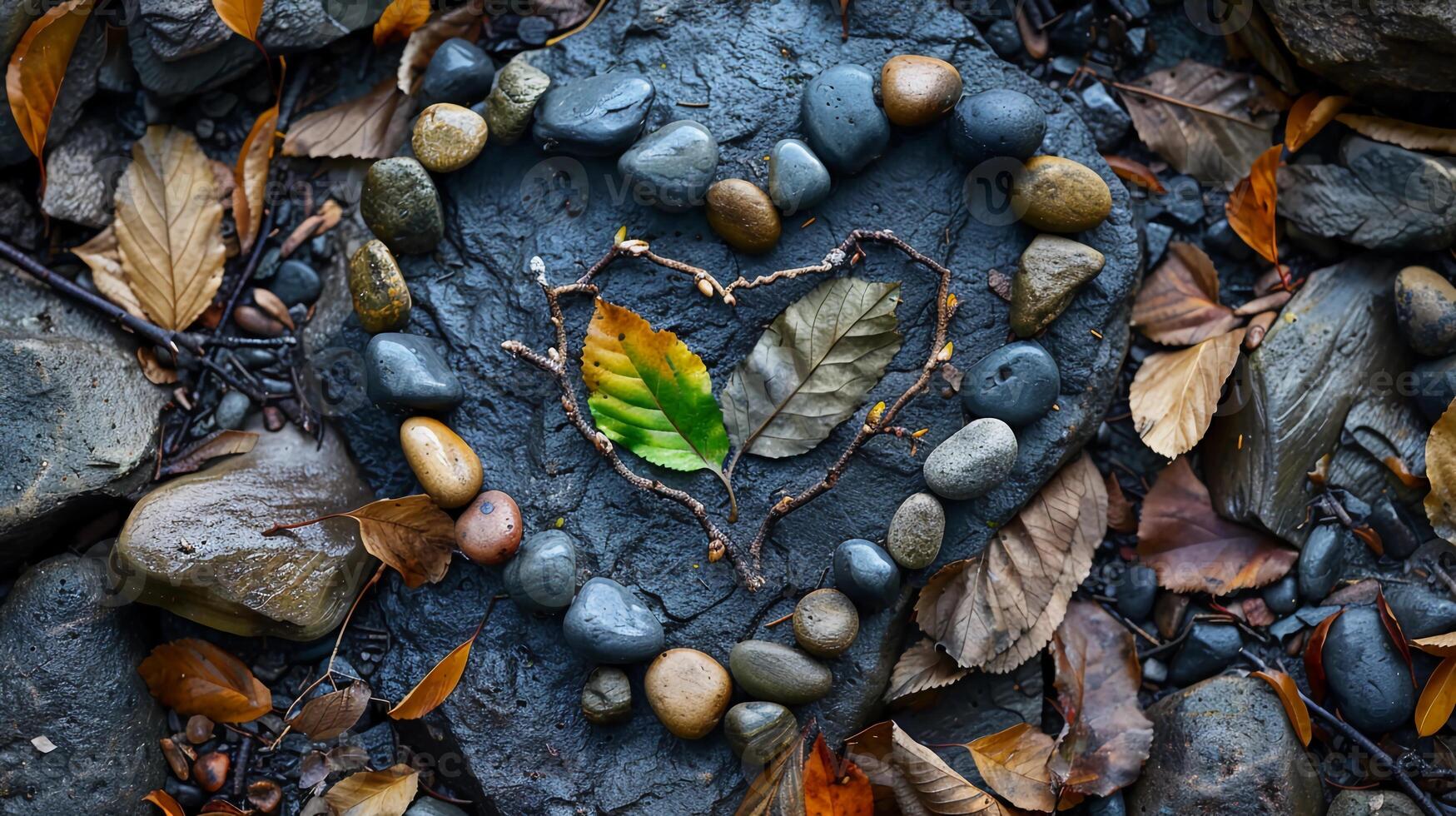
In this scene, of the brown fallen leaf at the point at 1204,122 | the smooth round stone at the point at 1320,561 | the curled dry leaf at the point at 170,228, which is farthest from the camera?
the brown fallen leaf at the point at 1204,122

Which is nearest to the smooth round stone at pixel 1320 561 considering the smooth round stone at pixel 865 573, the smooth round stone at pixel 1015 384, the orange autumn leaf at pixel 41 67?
the smooth round stone at pixel 1015 384

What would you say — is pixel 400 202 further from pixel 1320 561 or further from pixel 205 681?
pixel 1320 561

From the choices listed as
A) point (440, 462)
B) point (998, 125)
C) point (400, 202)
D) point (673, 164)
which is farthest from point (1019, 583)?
point (400, 202)

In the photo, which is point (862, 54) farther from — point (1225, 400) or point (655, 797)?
point (655, 797)

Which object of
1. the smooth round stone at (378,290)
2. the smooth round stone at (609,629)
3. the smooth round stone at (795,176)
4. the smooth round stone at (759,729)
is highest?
the smooth round stone at (795,176)

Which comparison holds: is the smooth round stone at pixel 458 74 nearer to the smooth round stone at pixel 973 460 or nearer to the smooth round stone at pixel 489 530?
the smooth round stone at pixel 489 530

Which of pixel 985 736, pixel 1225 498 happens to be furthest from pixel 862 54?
pixel 985 736
